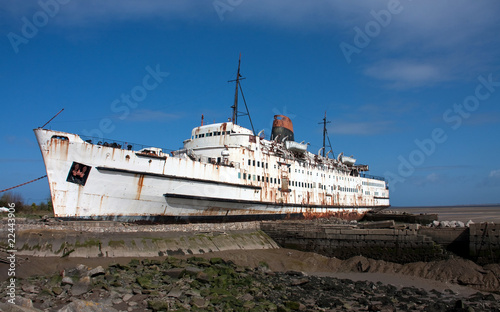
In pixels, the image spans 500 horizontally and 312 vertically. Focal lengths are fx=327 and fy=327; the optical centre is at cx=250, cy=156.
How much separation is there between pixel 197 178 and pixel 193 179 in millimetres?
357

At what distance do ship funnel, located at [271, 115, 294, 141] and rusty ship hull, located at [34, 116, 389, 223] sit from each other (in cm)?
43

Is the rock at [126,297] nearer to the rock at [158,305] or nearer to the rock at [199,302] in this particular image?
the rock at [158,305]


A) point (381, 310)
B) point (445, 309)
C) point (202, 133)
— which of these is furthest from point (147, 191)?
point (445, 309)

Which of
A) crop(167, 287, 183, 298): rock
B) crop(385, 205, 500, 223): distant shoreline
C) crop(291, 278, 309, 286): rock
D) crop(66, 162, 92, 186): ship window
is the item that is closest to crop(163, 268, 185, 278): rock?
crop(167, 287, 183, 298): rock

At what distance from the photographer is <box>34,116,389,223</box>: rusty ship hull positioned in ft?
53.4

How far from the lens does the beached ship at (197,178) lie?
16.3 meters

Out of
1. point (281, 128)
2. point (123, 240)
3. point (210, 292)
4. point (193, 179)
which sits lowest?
point (210, 292)

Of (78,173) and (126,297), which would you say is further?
(78,173)

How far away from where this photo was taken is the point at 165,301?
8883mm

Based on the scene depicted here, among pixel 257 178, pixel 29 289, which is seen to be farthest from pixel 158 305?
pixel 257 178

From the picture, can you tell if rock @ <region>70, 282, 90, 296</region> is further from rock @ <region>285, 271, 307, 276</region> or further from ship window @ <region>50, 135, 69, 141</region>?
ship window @ <region>50, 135, 69, 141</region>

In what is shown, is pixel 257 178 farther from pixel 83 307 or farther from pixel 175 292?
pixel 83 307

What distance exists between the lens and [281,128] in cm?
3181

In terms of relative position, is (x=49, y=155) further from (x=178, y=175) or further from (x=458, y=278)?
(x=458, y=278)
